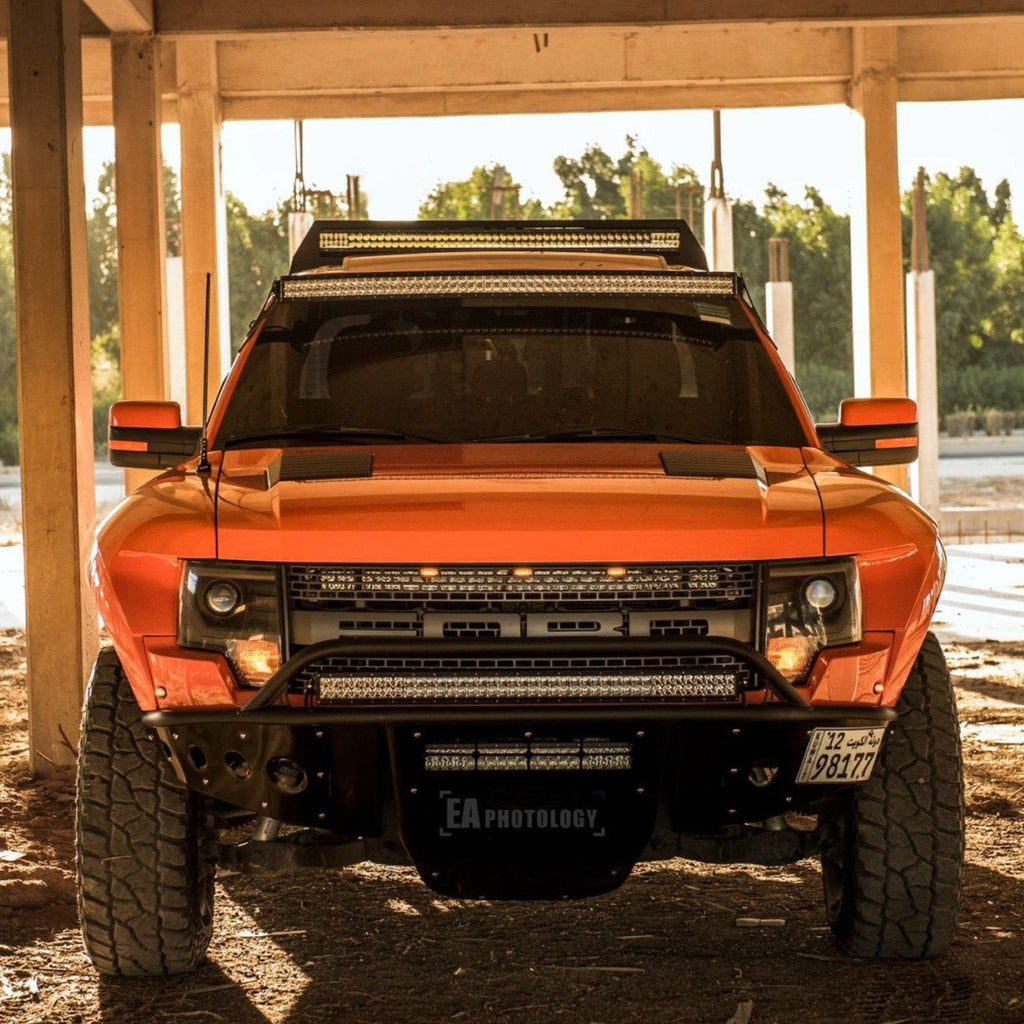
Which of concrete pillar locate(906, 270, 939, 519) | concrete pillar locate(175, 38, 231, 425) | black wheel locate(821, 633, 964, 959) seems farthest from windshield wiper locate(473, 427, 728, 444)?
concrete pillar locate(906, 270, 939, 519)

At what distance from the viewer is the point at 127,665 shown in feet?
13.8

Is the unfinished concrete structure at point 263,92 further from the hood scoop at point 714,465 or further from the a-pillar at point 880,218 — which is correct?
the hood scoop at point 714,465

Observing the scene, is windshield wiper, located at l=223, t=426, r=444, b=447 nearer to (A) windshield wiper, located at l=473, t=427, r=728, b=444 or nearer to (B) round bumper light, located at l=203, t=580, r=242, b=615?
(A) windshield wiper, located at l=473, t=427, r=728, b=444

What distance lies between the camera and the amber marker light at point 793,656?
162 inches

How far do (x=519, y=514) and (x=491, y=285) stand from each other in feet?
4.74

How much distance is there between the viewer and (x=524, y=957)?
4.93m

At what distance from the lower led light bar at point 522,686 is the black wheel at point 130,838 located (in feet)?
2.22

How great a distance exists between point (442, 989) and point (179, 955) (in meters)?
0.69

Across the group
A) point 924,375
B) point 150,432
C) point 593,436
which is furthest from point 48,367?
point 924,375

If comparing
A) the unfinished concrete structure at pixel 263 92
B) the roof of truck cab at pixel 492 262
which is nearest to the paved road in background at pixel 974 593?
the unfinished concrete structure at pixel 263 92

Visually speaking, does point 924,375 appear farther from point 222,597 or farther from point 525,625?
point 222,597

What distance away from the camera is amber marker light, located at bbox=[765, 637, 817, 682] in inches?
162

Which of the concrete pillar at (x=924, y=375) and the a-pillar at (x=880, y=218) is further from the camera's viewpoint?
the concrete pillar at (x=924, y=375)

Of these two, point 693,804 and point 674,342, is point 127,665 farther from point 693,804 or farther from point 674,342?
point 674,342
